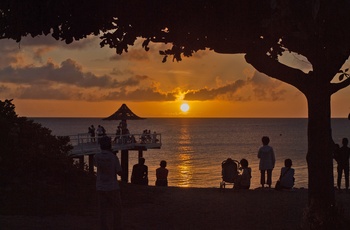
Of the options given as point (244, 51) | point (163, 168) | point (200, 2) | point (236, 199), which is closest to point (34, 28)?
point (200, 2)

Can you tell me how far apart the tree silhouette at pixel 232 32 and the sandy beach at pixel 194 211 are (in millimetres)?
1972

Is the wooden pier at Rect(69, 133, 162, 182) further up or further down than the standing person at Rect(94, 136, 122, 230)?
further up

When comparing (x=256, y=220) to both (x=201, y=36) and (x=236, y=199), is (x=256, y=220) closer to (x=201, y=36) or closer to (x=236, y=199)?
(x=236, y=199)

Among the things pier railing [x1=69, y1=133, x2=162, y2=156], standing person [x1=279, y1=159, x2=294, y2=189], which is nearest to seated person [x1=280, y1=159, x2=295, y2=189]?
standing person [x1=279, y1=159, x2=294, y2=189]

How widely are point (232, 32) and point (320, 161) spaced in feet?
11.4

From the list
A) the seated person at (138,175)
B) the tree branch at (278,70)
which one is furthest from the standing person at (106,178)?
the seated person at (138,175)

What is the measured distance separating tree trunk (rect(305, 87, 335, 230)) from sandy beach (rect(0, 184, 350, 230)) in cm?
117

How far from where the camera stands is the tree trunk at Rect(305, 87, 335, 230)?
46.7ft

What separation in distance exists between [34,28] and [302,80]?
6.16 meters

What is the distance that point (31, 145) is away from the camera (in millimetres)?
21609

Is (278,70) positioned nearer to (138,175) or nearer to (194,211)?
(194,211)

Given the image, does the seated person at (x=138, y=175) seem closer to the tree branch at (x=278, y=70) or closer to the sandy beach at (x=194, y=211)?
the sandy beach at (x=194, y=211)

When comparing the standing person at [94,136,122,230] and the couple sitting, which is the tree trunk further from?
the couple sitting

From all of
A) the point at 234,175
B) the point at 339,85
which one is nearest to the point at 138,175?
the point at 234,175
